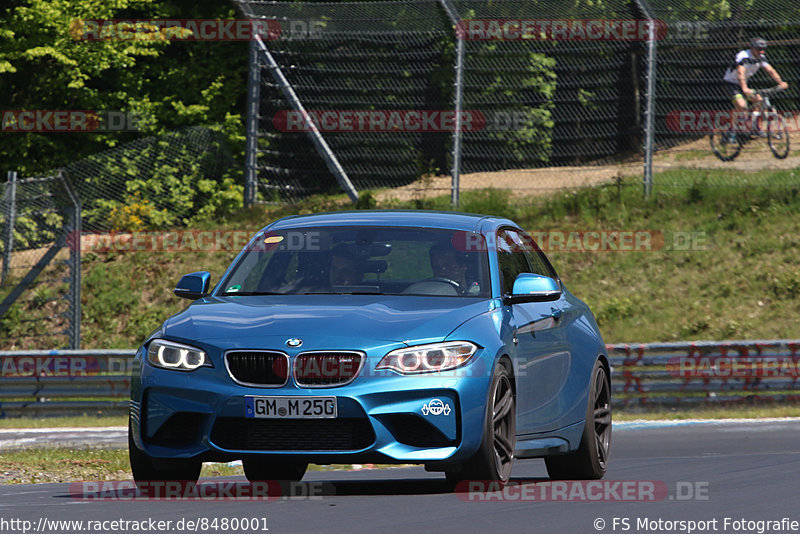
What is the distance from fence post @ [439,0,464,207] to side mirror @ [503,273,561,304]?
14.2m

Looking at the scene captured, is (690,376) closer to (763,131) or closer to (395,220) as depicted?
(763,131)

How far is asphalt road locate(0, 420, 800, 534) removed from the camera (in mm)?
7184

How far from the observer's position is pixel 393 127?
77.7 feet

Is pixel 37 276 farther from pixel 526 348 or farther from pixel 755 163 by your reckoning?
pixel 526 348

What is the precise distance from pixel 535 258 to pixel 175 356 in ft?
10.9

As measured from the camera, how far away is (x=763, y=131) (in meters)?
22.5

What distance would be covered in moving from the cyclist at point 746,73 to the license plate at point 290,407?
16.2 m

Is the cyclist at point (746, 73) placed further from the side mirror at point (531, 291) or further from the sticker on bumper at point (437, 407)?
the sticker on bumper at point (437, 407)

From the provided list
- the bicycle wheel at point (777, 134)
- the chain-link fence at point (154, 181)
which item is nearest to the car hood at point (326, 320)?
the bicycle wheel at point (777, 134)

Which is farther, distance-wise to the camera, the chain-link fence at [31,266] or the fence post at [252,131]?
the fence post at [252,131]

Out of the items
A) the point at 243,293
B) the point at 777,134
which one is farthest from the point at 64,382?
the point at 777,134

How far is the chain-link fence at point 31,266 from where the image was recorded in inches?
858

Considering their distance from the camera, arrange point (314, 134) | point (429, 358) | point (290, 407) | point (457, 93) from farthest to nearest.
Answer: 1. point (314, 134)
2. point (457, 93)
3. point (429, 358)
4. point (290, 407)

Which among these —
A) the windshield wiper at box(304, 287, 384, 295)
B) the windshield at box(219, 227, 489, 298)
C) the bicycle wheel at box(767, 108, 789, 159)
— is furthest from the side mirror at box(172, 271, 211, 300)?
the bicycle wheel at box(767, 108, 789, 159)
